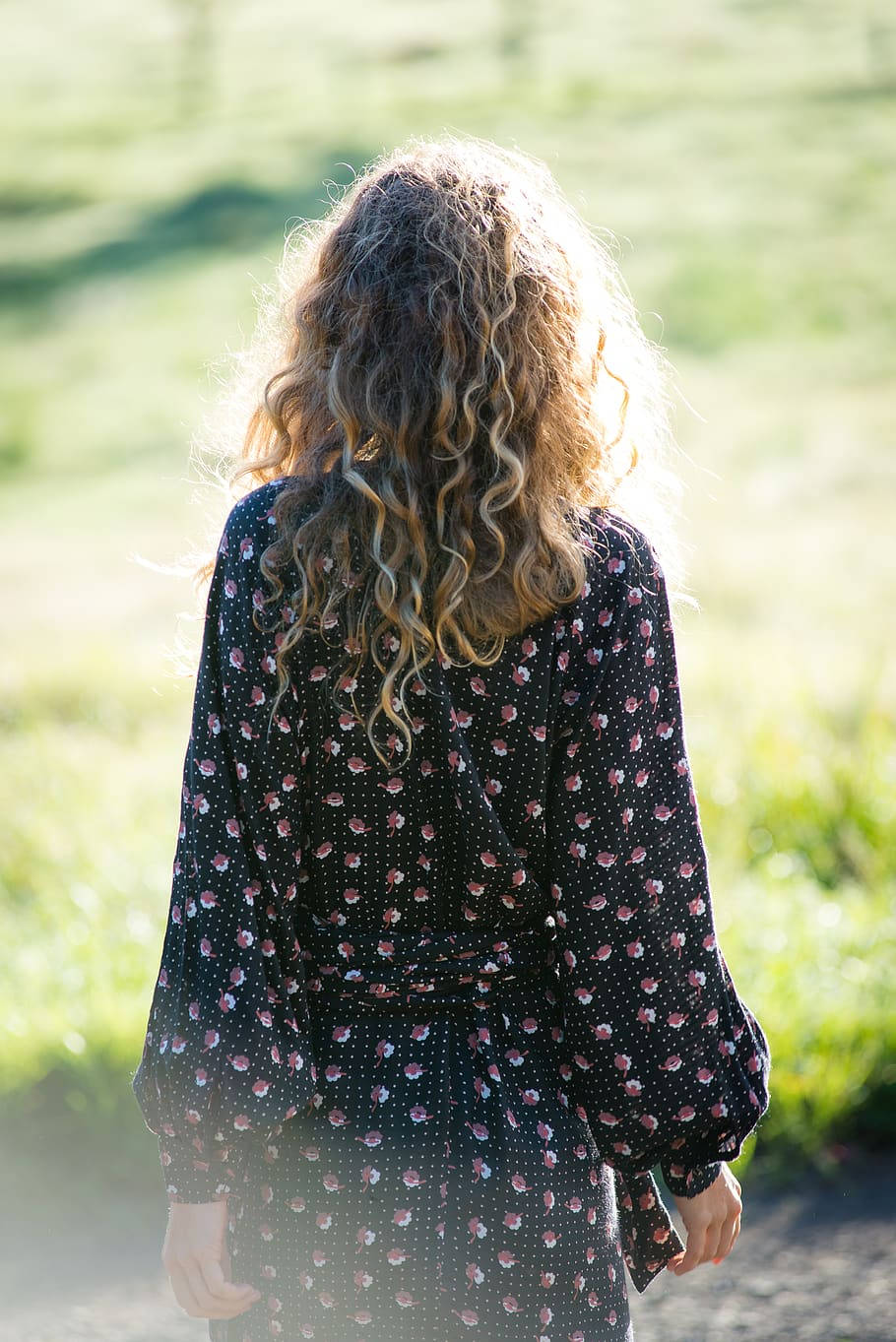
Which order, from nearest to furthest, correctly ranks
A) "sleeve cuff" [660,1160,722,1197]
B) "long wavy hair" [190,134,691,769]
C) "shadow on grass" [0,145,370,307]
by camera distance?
"long wavy hair" [190,134,691,769]
"sleeve cuff" [660,1160,722,1197]
"shadow on grass" [0,145,370,307]

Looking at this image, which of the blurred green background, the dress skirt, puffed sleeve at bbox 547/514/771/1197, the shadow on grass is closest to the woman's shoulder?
puffed sleeve at bbox 547/514/771/1197

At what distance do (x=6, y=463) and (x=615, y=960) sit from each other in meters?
15.6

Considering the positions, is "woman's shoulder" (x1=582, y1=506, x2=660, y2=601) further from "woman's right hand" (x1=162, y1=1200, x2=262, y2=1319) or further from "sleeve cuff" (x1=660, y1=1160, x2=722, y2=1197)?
"woman's right hand" (x1=162, y1=1200, x2=262, y2=1319)

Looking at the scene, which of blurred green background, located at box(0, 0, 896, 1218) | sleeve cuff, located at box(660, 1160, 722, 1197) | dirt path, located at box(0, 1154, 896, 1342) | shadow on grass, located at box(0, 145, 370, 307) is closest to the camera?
sleeve cuff, located at box(660, 1160, 722, 1197)

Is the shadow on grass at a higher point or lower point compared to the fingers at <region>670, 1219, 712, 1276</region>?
→ higher

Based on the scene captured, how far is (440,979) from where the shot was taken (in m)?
1.52

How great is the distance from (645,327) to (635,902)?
15.8 meters

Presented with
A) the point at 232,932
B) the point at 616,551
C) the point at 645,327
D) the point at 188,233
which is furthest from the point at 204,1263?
the point at 188,233

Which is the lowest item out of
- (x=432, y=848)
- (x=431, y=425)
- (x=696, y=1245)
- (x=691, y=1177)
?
(x=696, y=1245)

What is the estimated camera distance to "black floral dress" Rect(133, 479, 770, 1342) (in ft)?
4.80

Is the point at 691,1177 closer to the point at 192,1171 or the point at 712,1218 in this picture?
the point at 712,1218

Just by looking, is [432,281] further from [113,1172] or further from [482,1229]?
[113,1172]

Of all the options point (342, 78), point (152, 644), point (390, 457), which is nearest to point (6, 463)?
point (152, 644)

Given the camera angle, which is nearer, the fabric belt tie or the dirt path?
the fabric belt tie
